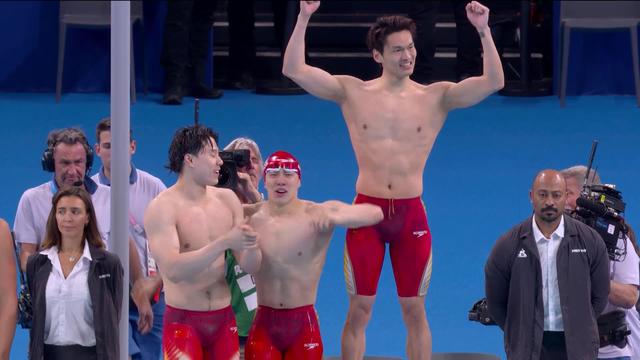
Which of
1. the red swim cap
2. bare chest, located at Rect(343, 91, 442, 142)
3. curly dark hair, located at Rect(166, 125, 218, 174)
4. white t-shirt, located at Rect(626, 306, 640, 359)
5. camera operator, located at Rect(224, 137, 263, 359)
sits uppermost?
bare chest, located at Rect(343, 91, 442, 142)

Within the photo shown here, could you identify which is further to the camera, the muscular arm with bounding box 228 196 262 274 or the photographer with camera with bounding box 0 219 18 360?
the photographer with camera with bounding box 0 219 18 360

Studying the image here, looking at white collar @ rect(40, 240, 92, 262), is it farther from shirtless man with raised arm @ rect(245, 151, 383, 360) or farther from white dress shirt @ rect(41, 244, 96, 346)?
shirtless man with raised arm @ rect(245, 151, 383, 360)

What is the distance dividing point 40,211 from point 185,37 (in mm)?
8503

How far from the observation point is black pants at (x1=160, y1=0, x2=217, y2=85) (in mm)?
15945

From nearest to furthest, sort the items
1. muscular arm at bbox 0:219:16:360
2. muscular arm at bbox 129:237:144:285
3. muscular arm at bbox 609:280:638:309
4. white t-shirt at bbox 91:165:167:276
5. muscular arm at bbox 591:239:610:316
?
muscular arm at bbox 0:219:16:360, muscular arm at bbox 591:239:610:316, muscular arm at bbox 129:237:144:285, muscular arm at bbox 609:280:638:309, white t-shirt at bbox 91:165:167:276

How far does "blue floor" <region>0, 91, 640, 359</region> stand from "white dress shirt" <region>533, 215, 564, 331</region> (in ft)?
9.08

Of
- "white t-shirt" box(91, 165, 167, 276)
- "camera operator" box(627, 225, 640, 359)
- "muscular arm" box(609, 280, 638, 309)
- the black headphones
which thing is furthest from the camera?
"camera operator" box(627, 225, 640, 359)

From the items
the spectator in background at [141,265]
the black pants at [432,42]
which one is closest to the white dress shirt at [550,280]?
the spectator in background at [141,265]

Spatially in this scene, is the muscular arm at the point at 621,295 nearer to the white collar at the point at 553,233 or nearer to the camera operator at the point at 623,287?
the camera operator at the point at 623,287

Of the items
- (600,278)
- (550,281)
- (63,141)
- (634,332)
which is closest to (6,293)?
(63,141)

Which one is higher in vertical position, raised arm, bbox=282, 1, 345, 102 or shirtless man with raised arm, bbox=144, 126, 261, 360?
raised arm, bbox=282, 1, 345, 102

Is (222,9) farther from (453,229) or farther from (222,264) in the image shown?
(222,264)

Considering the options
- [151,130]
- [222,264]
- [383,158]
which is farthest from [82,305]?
[151,130]

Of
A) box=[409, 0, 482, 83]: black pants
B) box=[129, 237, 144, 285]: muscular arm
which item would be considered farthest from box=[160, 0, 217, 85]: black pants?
box=[129, 237, 144, 285]: muscular arm
